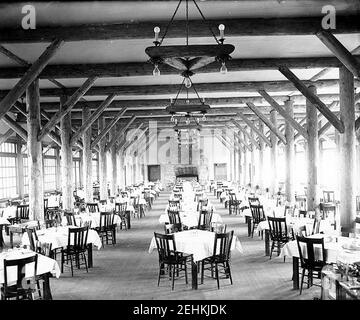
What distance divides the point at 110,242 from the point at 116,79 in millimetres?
4441

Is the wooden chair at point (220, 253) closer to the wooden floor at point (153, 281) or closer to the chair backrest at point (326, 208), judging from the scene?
the wooden floor at point (153, 281)

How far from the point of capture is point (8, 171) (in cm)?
1564

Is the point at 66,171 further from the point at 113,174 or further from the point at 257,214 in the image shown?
the point at 113,174

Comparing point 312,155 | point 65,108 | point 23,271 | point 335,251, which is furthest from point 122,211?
point 335,251

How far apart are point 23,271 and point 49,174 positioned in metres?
15.8

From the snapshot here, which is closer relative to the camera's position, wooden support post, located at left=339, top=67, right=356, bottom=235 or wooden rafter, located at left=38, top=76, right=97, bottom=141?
wooden support post, located at left=339, top=67, right=356, bottom=235

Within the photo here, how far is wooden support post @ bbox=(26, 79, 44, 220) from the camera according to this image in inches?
365

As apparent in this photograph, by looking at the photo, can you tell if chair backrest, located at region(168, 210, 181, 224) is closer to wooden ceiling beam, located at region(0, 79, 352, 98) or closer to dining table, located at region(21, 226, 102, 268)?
dining table, located at region(21, 226, 102, 268)

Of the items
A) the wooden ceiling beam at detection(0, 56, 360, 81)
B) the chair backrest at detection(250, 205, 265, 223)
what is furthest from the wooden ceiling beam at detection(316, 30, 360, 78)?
the chair backrest at detection(250, 205, 265, 223)

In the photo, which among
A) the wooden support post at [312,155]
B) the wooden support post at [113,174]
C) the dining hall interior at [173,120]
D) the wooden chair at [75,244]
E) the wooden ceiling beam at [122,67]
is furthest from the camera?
the wooden support post at [113,174]

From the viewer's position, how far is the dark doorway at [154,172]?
32.5 metres

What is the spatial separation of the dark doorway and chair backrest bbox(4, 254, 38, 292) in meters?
26.8

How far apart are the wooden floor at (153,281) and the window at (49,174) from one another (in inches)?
448

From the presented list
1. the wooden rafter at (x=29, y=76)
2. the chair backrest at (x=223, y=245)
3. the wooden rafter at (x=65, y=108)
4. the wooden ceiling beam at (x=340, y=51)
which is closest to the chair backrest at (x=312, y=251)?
the chair backrest at (x=223, y=245)
